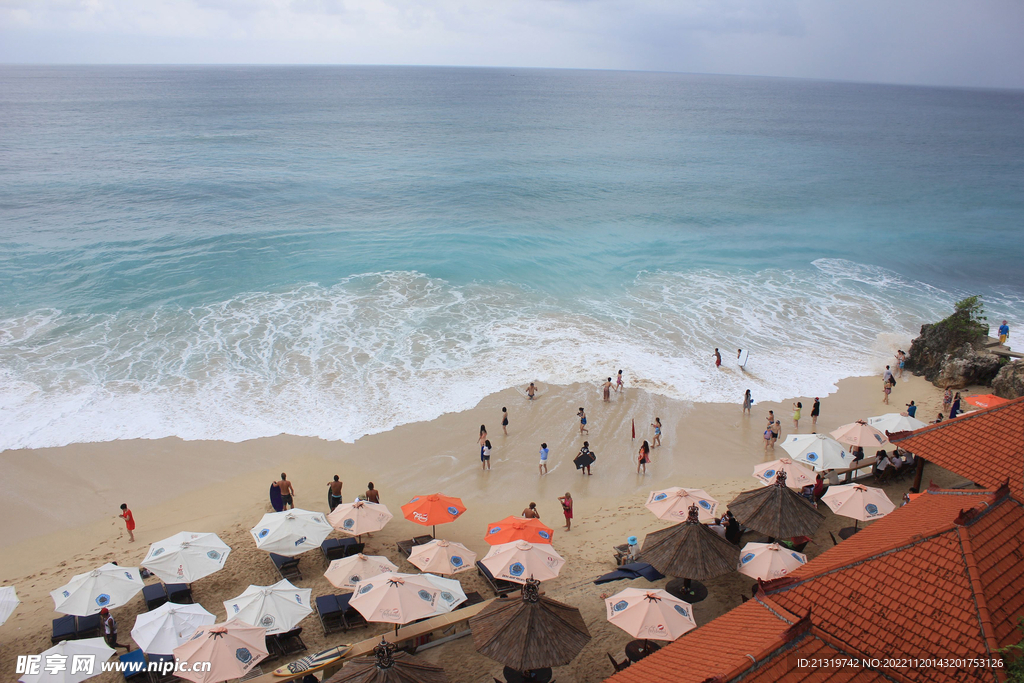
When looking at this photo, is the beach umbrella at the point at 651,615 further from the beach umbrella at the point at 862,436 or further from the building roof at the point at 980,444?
the beach umbrella at the point at 862,436

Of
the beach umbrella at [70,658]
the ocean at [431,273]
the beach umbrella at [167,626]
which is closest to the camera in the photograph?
the beach umbrella at [70,658]

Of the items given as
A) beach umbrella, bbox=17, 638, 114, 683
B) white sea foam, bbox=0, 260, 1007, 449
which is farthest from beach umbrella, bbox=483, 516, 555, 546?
white sea foam, bbox=0, 260, 1007, 449

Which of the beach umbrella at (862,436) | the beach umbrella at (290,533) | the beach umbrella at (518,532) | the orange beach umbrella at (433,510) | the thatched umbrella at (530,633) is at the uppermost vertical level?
the beach umbrella at (862,436)

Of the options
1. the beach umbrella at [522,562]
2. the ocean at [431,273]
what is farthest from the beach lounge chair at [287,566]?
the ocean at [431,273]

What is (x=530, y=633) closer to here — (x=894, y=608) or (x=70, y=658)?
(x=894, y=608)

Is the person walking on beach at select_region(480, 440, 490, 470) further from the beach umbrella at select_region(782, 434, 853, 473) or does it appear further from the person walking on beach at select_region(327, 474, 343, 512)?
the beach umbrella at select_region(782, 434, 853, 473)

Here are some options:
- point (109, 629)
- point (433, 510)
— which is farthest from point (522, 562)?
point (109, 629)

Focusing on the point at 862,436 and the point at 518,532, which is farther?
the point at 862,436
